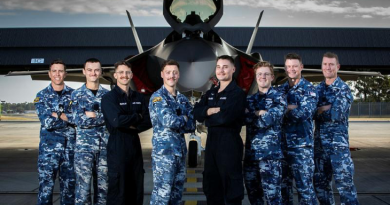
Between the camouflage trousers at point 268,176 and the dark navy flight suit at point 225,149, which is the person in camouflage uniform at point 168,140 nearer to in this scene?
the dark navy flight suit at point 225,149

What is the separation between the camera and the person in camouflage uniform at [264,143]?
3.97m

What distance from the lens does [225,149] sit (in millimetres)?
3725

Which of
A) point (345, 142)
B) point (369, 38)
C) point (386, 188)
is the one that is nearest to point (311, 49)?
point (369, 38)

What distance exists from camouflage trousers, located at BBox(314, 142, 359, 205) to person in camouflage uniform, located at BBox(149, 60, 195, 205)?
171 cm

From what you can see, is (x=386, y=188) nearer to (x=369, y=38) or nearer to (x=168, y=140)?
(x=168, y=140)

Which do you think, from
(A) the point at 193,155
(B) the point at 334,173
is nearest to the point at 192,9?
(A) the point at 193,155

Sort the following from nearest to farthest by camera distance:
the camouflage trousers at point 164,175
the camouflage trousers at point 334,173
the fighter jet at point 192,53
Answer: the camouflage trousers at point 164,175, the camouflage trousers at point 334,173, the fighter jet at point 192,53

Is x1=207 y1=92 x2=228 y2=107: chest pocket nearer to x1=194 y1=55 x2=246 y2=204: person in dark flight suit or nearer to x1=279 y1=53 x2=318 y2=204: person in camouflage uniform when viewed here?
x1=194 y1=55 x2=246 y2=204: person in dark flight suit

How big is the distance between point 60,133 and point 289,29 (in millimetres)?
22386

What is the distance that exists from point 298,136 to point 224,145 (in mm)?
1045

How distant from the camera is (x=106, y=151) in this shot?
4.28 m

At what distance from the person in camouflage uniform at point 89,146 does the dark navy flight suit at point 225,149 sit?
1202 millimetres

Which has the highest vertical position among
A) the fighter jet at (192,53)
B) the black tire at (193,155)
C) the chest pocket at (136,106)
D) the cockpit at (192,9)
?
the cockpit at (192,9)

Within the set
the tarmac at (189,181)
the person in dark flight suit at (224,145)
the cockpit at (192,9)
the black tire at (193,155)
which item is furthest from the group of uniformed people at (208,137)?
the black tire at (193,155)
